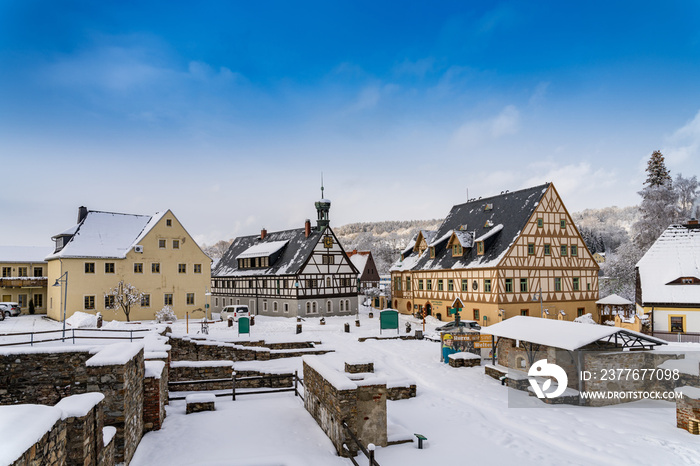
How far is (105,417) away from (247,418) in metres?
4.70

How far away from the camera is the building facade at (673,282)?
2889cm

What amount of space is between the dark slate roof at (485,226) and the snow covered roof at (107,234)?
82.1 feet

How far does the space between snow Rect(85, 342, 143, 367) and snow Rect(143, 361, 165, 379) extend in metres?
1.12

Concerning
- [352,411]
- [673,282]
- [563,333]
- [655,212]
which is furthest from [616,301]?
[352,411]

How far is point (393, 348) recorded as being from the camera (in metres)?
25.2

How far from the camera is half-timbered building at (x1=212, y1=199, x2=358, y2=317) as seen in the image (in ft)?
136

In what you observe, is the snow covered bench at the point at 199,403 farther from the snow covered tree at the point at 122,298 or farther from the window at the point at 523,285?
the window at the point at 523,285

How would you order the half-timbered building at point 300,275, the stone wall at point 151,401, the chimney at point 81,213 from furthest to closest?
the half-timbered building at point 300,275 < the chimney at point 81,213 < the stone wall at point 151,401

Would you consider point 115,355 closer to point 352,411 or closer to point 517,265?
point 352,411

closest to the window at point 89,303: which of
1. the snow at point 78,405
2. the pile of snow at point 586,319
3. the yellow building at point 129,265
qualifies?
the yellow building at point 129,265

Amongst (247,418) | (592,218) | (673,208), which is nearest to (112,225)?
(247,418)

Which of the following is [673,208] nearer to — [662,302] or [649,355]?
[662,302]

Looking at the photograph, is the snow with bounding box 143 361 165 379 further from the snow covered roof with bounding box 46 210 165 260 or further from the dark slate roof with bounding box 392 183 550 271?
the dark slate roof with bounding box 392 183 550 271

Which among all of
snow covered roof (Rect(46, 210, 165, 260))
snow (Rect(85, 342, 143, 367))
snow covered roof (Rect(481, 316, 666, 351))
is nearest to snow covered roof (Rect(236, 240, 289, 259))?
snow covered roof (Rect(46, 210, 165, 260))
